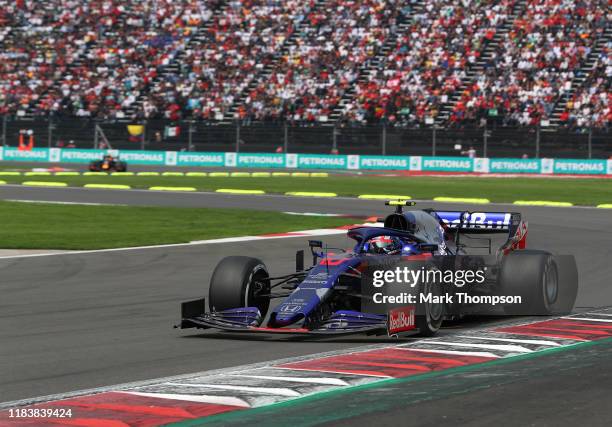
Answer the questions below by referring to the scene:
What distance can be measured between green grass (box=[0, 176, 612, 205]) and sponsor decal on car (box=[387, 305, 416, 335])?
26860 mm

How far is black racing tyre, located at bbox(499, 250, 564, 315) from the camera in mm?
13305

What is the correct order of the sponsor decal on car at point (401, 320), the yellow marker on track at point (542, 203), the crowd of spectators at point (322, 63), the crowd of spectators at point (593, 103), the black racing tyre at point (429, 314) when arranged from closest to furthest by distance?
the sponsor decal on car at point (401, 320), the black racing tyre at point (429, 314), the yellow marker on track at point (542, 203), the crowd of spectators at point (593, 103), the crowd of spectators at point (322, 63)

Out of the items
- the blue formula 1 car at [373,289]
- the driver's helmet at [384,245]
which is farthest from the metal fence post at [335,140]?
the driver's helmet at [384,245]

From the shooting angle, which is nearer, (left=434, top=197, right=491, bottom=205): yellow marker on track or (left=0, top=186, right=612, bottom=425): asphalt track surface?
(left=0, top=186, right=612, bottom=425): asphalt track surface

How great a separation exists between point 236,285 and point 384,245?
1.70m

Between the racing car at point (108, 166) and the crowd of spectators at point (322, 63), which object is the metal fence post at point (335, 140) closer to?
the crowd of spectators at point (322, 63)

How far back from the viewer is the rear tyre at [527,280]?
13.3 m

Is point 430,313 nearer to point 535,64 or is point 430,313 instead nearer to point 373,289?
point 373,289

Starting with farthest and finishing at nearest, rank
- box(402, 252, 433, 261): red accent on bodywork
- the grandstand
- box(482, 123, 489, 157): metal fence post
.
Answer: the grandstand
box(482, 123, 489, 157): metal fence post
box(402, 252, 433, 261): red accent on bodywork

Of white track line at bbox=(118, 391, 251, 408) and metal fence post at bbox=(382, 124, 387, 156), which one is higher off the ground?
metal fence post at bbox=(382, 124, 387, 156)

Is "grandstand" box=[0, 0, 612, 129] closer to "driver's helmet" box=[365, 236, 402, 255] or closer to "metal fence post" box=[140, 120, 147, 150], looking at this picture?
"metal fence post" box=[140, 120, 147, 150]

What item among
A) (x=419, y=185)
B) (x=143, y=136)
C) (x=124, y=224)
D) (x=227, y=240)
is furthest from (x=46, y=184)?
(x=227, y=240)

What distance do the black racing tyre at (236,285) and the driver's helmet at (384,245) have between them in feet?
3.93

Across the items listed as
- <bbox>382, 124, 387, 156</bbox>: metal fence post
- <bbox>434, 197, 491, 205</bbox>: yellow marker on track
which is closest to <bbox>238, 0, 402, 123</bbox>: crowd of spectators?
<bbox>382, 124, 387, 156</bbox>: metal fence post
